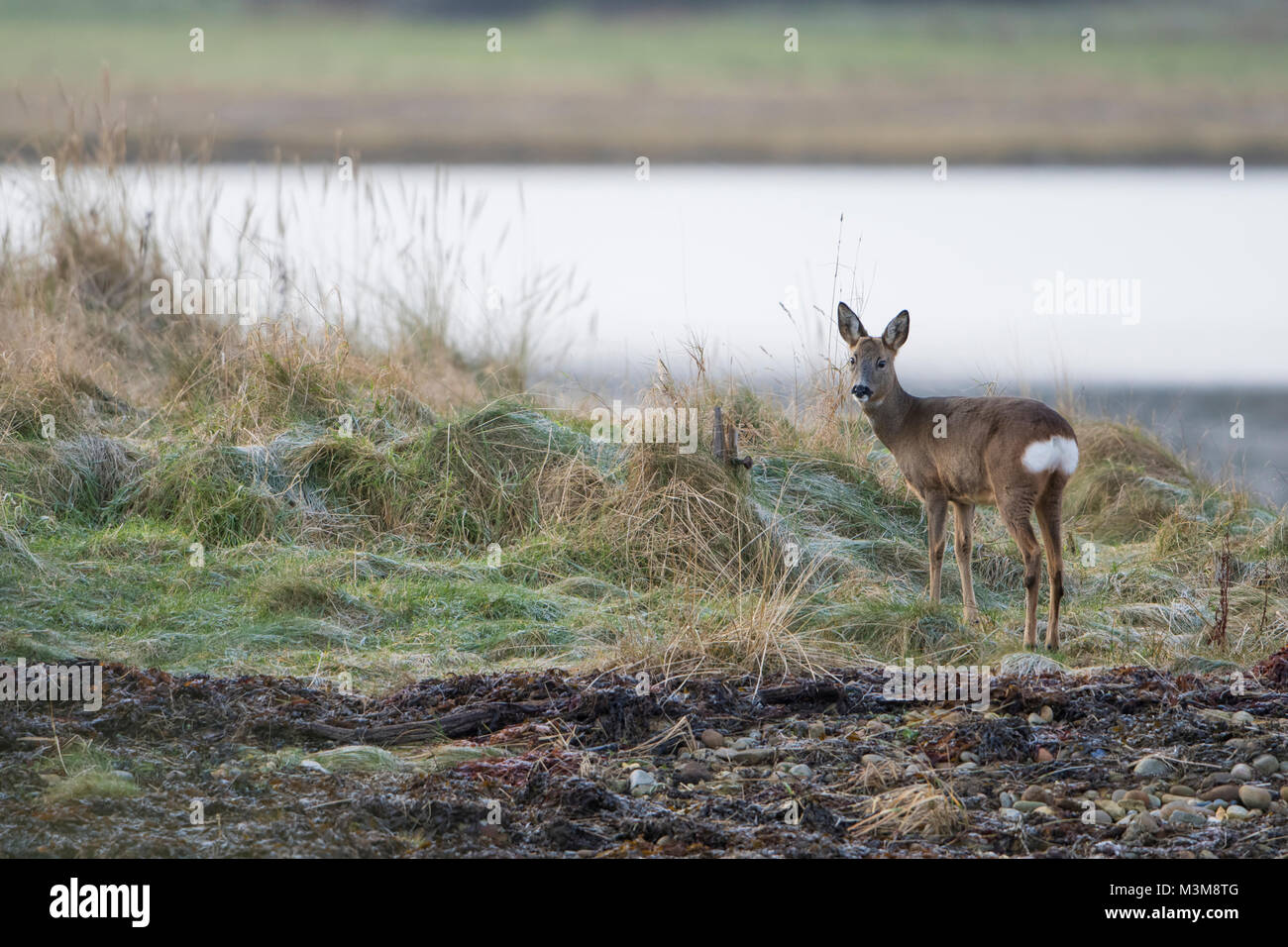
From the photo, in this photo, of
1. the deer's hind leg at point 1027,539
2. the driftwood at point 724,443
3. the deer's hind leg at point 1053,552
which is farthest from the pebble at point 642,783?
the driftwood at point 724,443

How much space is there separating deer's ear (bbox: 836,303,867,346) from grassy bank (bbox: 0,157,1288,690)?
0.96m

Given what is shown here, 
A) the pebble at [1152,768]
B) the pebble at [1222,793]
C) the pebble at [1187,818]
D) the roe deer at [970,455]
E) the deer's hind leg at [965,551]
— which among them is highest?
the roe deer at [970,455]

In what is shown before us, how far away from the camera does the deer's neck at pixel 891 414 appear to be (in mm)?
7102

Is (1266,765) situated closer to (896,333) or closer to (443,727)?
(443,727)

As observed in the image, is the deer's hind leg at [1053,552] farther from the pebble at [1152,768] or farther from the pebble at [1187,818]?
the pebble at [1187,818]

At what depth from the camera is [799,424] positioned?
907cm

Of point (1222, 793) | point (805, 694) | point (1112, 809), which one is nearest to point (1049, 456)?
point (805, 694)

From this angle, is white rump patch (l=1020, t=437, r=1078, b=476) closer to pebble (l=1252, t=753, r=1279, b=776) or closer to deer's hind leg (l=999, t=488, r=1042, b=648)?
deer's hind leg (l=999, t=488, r=1042, b=648)

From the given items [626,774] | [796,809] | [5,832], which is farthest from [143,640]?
[796,809]

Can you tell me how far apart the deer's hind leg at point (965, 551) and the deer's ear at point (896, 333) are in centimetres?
86

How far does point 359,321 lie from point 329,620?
15.5 feet

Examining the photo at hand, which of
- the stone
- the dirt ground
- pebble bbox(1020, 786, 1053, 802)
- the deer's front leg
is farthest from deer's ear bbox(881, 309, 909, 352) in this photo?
pebble bbox(1020, 786, 1053, 802)

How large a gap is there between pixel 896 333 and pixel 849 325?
0.78 feet

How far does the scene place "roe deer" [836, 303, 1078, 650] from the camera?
6336mm
